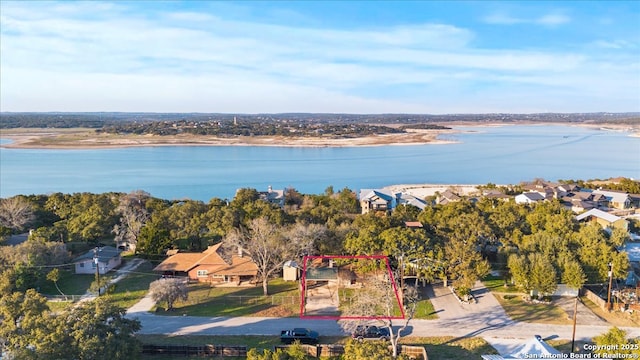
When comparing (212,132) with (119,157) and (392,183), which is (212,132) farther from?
(392,183)

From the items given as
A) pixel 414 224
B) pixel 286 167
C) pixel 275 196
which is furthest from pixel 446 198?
pixel 286 167

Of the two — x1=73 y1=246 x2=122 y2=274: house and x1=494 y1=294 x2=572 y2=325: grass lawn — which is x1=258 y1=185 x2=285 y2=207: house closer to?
x1=73 y1=246 x2=122 y2=274: house

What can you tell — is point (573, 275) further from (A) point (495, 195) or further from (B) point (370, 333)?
(A) point (495, 195)

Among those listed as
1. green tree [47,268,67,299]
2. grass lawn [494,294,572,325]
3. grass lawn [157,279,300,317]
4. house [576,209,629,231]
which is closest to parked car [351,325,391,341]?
grass lawn [157,279,300,317]

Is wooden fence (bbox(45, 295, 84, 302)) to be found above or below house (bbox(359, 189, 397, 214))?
below

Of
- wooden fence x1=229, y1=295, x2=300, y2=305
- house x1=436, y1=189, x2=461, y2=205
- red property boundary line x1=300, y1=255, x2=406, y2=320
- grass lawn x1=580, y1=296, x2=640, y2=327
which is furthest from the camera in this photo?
house x1=436, y1=189, x2=461, y2=205

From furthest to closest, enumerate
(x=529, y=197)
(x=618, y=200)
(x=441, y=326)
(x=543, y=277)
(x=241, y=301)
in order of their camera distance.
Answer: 1. (x=618, y=200)
2. (x=529, y=197)
3. (x=241, y=301)
4. (x=543, y=277)
5. (x=441, y=326)
